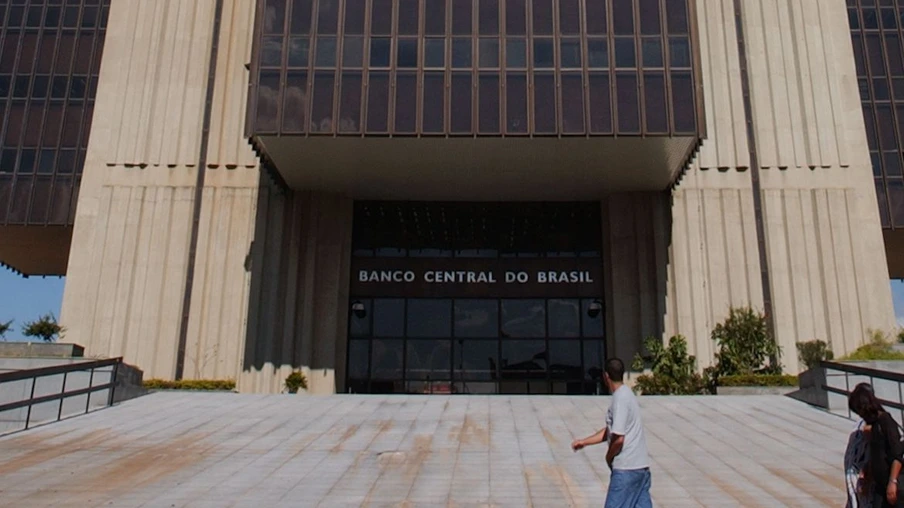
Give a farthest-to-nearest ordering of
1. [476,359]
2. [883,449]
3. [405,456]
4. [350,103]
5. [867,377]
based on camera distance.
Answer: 1. [476,359]
2. [350,103]
3. [867,377]
4. [405,456]
5. [883,449]

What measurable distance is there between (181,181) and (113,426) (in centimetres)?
1645

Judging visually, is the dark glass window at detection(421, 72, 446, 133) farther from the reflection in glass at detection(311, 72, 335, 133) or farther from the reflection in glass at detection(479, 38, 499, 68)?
the reflection in glass at detection(311, 72, 335, 133)

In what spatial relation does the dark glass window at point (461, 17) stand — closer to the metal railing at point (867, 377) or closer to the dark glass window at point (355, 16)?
the dark glass window at point (355, 16)

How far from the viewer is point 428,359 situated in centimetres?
2817

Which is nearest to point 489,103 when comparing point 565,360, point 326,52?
point 326,52

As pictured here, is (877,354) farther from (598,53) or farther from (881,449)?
(881,449)

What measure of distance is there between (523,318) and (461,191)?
6009mm

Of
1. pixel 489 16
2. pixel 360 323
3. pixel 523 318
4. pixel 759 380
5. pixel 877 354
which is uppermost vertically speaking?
pixel 489 16

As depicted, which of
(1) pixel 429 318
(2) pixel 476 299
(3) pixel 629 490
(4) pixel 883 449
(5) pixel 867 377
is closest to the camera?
(4) pixel 883 449

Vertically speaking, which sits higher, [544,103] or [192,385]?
[544,103]

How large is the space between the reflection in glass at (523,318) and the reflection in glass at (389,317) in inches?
173

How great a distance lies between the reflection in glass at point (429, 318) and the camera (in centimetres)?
2845


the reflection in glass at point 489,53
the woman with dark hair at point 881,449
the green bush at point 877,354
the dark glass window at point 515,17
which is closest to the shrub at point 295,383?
the reflection in glass at point 489,53

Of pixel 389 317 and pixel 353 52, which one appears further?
pixel 389 317
